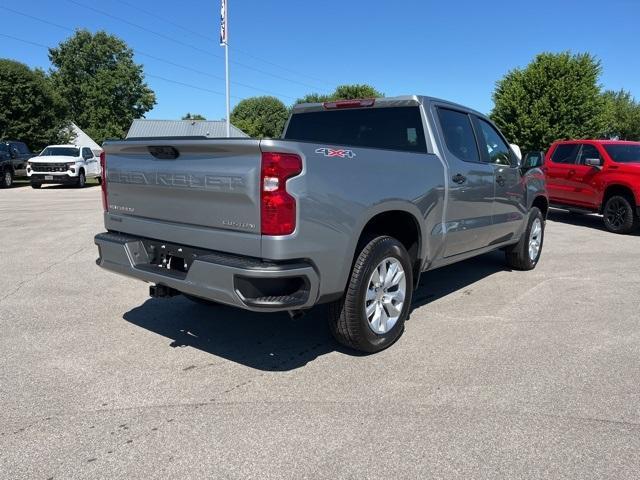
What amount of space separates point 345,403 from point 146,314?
249 centimetres

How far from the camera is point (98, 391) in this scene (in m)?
3.37

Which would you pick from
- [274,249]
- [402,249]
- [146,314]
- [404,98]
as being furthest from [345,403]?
[404,98]

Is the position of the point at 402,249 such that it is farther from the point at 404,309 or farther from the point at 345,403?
the point at 345,403

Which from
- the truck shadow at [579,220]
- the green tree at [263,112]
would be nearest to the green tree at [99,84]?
the green tree at [263,112]

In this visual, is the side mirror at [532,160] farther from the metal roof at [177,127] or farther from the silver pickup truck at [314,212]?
the metal roof at [177,127]

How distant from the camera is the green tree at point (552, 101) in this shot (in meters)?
28.2

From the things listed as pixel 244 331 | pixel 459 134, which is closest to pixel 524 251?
pixel 459 134

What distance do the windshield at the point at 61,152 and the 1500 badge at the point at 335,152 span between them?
71.0 feet

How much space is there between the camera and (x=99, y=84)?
68.5 meters

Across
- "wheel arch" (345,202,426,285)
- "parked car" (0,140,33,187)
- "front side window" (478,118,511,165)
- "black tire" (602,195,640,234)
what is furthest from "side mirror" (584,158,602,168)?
"parked car" (0,140,33,187)

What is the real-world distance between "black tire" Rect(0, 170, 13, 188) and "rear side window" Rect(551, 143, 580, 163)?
779 inches

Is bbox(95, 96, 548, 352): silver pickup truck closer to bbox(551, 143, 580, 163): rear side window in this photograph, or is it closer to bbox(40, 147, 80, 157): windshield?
bbox(551, 143, 580, 163): rear side window

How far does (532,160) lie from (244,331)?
414cm

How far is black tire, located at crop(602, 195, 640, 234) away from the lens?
33.8 ft
